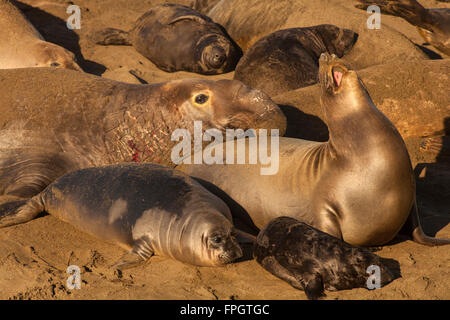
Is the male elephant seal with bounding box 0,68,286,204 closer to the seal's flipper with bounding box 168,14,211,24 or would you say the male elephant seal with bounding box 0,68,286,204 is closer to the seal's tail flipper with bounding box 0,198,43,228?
the seal's tail flipper with bounding box 0,198,43,228

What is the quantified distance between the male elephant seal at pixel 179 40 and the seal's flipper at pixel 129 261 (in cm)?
498

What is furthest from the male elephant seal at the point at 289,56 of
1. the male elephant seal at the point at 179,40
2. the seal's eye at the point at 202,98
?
the seal's eye at the point at 202,98

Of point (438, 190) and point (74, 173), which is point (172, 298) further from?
point (438, 190)

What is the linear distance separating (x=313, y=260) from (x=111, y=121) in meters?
2.31

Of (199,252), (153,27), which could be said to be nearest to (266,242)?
(199,252)

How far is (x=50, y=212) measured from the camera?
4410 millimetres

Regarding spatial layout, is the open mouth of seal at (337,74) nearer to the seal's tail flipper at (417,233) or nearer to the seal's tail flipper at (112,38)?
the seal's tail flipper at (417,233)

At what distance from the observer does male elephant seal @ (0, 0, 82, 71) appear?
26.5 feet

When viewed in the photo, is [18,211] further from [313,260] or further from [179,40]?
[179,40]

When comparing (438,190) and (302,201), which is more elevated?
(302,201)

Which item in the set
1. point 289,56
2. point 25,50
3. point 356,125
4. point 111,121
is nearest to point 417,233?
point 356,125

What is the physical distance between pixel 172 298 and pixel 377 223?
1271mm

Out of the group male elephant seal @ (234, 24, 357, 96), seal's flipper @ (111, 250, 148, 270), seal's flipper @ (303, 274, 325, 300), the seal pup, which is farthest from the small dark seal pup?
the seal pup

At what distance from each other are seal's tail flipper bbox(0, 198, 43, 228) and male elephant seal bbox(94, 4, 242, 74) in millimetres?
4437
